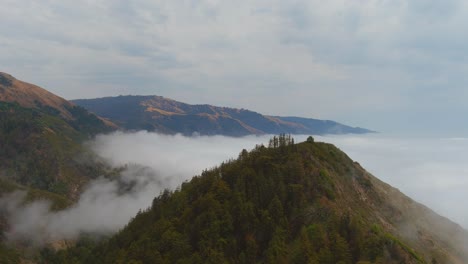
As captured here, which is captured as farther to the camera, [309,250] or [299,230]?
[299,230]

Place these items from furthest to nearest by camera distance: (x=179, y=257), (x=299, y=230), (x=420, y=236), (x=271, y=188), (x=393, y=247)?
1. (x=420, y=236)
2. (x=271, y=188)
3. (x=179, y=257)
4. (x=299, y=230)
5. (x=393, y=247)

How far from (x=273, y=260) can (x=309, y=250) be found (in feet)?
52.0

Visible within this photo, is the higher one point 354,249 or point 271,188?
point 271,188

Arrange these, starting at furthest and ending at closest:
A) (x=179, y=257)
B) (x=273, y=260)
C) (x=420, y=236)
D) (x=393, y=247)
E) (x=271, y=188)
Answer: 1. (x=420, y=236)
2. (x=271, y=188)
3. (x=179, y=257)
4. (x=273, y=260)
5. (x=393, y=247)

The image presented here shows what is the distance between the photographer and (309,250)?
139 m

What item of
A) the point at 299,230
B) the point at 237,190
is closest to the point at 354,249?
the point at 299,230

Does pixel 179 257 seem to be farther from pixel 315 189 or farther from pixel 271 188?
pixel 315 189

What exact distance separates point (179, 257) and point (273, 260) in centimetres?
4879

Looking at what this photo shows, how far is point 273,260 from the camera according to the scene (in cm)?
14650

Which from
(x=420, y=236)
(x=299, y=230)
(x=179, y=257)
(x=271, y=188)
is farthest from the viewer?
(x=420, y=236)

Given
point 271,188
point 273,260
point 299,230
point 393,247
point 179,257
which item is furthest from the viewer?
point 271,188

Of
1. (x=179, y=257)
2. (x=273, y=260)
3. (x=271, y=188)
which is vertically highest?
(x=271, y=188)

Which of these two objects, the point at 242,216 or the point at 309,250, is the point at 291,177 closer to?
the point at 242,216

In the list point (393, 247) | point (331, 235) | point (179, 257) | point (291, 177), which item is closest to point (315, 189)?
point (291, 177)
